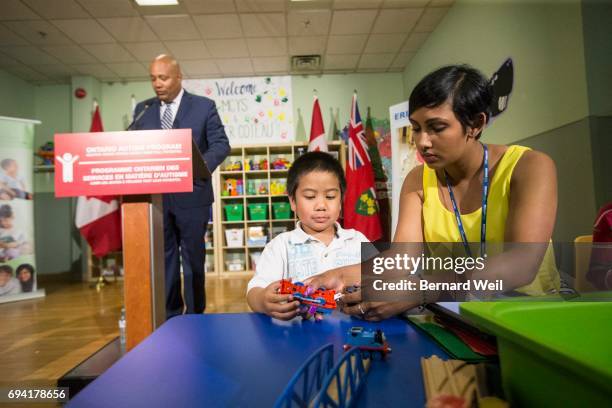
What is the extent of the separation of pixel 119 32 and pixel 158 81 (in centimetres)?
214

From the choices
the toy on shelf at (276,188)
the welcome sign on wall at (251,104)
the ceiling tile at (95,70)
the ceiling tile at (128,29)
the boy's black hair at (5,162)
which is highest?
the ceiling tile at (95,70)

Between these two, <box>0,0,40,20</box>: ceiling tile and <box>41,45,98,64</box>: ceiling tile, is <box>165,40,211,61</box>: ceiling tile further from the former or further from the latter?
<box>0,0,40,20</box>: ceiling tile

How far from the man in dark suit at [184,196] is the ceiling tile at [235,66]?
2406mm

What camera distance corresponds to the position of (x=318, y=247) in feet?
3.56

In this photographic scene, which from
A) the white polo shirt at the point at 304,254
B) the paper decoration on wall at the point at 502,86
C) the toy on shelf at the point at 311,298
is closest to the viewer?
the toy on shelf at the point at 311,298

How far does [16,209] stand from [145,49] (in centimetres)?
189

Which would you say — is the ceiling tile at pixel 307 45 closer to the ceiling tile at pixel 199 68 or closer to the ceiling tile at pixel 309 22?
the ceiling tile at pixel 309 22

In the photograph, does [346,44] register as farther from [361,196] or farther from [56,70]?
[56,70]

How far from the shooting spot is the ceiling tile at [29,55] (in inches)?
138

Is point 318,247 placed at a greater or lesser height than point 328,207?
lesser

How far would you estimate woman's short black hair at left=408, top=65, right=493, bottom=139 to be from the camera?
71 cm

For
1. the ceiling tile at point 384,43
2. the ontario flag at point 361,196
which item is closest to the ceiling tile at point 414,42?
the ceiling tile at point 384,43

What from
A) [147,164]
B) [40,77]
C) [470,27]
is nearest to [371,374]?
[147,164]

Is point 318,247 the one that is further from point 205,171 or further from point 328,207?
point 205,171
